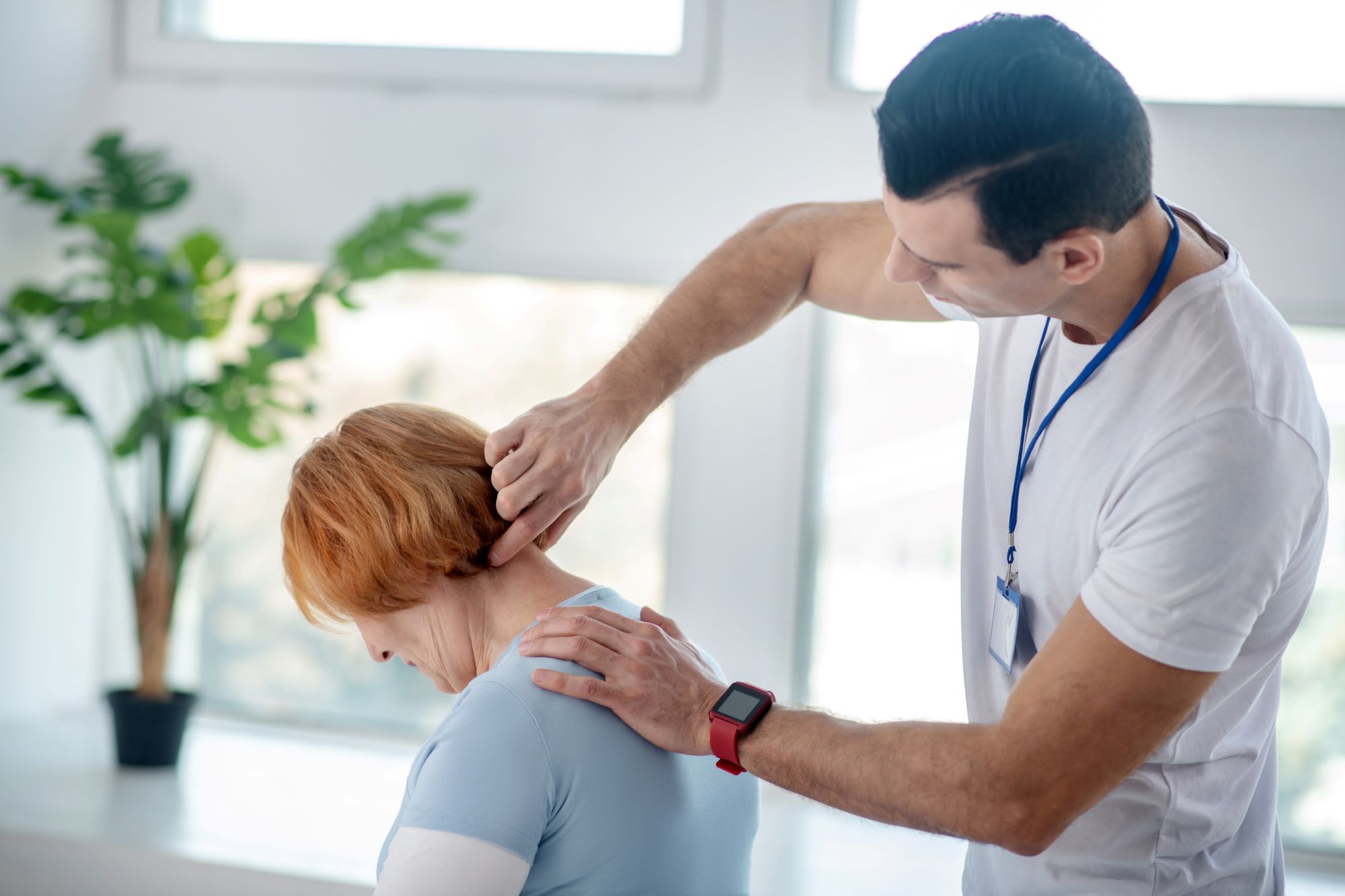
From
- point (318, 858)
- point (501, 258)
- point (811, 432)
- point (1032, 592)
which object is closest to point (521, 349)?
point (501, 258)

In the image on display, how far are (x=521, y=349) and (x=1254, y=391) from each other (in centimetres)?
238

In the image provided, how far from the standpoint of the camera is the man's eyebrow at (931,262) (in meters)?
1.19

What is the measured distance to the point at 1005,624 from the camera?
1.42m

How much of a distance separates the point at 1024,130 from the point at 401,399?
2.61 metres

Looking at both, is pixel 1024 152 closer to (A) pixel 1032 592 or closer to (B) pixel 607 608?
(A) pixel 1032 592

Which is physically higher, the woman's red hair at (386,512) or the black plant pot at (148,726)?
the woman's red hair at (386,512)

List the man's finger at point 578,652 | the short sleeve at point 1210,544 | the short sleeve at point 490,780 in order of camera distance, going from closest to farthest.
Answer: the short sleeve at point 1210,544
the short sleeve at point 490,780
the man's finger at point 578,652

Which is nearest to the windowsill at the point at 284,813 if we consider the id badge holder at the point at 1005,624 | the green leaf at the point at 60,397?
the green leaf at the point at 60,397

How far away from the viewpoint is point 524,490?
55.6 inches

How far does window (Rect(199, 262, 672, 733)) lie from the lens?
325 centimetres

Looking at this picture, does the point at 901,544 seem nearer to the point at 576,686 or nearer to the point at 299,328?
the point at 299,328

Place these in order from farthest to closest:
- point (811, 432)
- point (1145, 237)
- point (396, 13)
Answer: point (396, 13), point (811, 432), point (1145, 237)

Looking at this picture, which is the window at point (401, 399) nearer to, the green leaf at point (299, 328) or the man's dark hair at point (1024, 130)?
the green leaf at point (299, 328)

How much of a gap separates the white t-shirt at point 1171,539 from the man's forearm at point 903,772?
192mm
